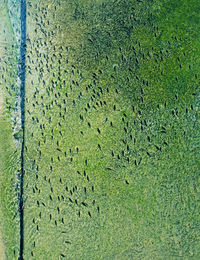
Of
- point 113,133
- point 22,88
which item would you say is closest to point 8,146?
point 22,88

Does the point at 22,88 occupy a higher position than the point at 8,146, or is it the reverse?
the point at 22,88

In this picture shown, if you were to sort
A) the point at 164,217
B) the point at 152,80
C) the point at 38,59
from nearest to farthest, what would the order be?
the point at 164,217 → the point at 152,80 → the point at 38,59

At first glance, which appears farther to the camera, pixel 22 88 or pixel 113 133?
pixel 22 88

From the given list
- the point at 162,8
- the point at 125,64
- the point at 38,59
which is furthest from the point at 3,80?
the point at 162,8

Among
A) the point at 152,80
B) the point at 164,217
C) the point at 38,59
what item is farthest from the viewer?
the point at 38,59

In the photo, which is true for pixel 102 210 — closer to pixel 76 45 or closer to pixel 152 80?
pixel 152 80

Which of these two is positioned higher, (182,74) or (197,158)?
(182,74)

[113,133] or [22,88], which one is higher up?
[22,88]

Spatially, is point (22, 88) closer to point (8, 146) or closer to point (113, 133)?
point (8, 146)
